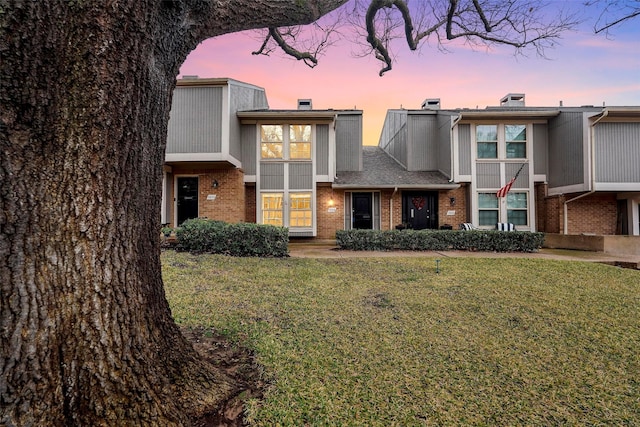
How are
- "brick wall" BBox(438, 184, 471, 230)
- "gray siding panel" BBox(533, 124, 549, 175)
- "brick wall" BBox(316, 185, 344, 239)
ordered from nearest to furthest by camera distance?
"gray siding panel" BBox(533, 124, 549, 175) → "brick wall" BBox(316, 185, 344, 239) → "brick wall" BBox(438, 184, 471, 230)

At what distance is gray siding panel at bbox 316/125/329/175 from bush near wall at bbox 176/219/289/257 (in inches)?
199

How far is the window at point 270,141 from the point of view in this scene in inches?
463

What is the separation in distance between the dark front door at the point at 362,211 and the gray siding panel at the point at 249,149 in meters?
4.50

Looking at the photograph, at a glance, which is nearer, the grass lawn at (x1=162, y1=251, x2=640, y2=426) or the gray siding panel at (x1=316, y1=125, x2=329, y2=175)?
the grass lawn at (x1=162, y1=251, x2=640, y2=426)

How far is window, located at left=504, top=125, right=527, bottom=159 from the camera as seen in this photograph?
1212 centimetres

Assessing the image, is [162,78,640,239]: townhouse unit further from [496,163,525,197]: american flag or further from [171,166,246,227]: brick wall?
[496,163,525,197]: american flag

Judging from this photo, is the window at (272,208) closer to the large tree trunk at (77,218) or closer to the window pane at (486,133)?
the window pane at (486,133)

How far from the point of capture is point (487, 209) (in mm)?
12086

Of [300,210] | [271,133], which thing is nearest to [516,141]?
[300,210]

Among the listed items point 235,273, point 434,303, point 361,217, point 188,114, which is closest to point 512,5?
point 434,303

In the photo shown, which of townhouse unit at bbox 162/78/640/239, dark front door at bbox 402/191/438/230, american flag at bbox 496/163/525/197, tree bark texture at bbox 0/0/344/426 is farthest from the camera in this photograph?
dark front door at bbox 402/191/438/230

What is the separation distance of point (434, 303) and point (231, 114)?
9.58 meters

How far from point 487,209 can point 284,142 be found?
8.86 m

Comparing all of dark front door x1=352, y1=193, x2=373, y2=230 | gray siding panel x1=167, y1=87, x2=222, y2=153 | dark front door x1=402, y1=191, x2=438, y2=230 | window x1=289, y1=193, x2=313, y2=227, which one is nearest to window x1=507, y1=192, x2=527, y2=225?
dark front door x1=402, y1=191, x2=438, y2=230
